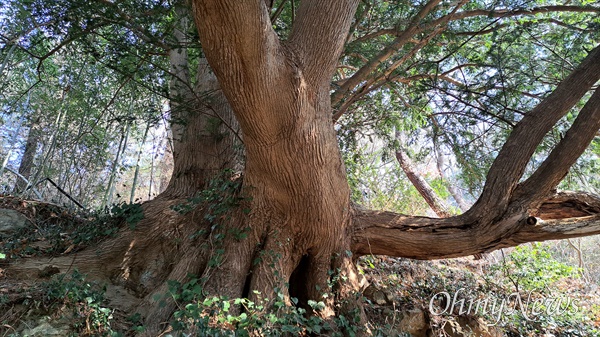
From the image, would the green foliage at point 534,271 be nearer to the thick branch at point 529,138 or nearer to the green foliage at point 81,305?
the thick branch at point 529,138

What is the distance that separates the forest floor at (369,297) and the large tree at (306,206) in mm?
241

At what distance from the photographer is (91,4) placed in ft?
10.4

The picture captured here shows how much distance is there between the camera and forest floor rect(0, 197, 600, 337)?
7.57 ft

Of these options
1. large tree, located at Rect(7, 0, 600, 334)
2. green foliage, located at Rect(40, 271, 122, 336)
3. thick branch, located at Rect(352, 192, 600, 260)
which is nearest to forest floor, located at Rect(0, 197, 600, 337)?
green foliage, located at Rect(40, 271, 122, 336)

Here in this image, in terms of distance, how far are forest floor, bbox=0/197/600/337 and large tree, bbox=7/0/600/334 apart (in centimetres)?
24

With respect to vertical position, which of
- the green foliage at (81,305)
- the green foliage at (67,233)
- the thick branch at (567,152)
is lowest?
the green foliage at (81,305)

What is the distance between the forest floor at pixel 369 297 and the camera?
7.57 ft

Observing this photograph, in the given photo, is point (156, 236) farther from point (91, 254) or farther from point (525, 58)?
point (525, 58)

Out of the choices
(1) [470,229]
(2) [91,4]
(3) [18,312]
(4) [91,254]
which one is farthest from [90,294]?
(1) [470,229]

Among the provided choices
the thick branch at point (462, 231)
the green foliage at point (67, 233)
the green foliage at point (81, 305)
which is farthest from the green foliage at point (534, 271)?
the green foliage at point (67, 233)

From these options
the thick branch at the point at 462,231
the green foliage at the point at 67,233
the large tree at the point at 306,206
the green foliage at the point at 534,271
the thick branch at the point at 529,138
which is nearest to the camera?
the large tree at the point at 306,206

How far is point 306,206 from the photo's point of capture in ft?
9.46

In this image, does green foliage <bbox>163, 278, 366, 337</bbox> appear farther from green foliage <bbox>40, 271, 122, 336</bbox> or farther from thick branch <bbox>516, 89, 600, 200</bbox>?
thick branch <bbox>516, 89, 600, 200</bbox>

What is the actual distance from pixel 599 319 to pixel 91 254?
19.9 ft
